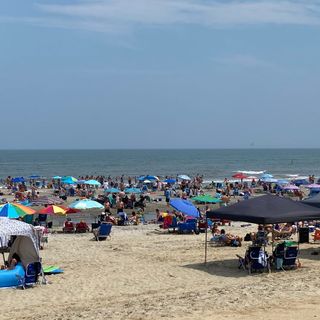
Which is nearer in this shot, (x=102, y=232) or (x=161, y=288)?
(x=161, y=288)

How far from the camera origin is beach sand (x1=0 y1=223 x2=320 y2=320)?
10.3 m

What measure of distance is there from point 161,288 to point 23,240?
3.28 meters

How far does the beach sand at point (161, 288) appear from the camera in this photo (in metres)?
10.3

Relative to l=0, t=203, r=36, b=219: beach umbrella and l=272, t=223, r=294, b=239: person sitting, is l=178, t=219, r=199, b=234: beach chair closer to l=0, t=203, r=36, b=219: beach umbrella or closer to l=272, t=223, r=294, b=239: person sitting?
l=272, t=223, r=294, b=239: person sitting

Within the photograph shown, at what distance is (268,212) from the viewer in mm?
14141

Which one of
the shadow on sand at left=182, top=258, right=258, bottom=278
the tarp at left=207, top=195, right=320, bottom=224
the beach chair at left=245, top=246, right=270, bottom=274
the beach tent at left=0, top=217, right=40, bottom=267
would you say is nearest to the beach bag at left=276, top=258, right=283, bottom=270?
the beach chair at left=245, top=246, right=270, bottom=274

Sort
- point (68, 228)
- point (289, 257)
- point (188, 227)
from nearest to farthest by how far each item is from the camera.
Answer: point (289, 257), point (188, 227), point (68, 228)

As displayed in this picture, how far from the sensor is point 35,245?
13516 millimetres

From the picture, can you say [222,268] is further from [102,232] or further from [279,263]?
[102,232]

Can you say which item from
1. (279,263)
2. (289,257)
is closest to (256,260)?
(279,263)

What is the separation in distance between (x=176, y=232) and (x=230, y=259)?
6.95 meters

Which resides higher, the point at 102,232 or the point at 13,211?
the point at 13,211

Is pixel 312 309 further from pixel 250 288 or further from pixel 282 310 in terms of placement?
pixel 250 288

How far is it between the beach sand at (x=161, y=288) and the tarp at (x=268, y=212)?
47.4 inches
